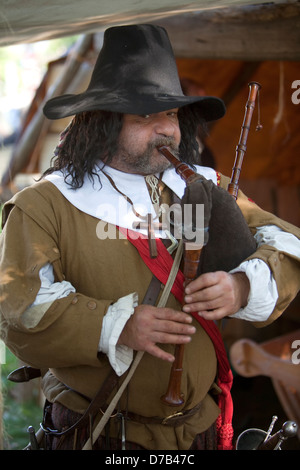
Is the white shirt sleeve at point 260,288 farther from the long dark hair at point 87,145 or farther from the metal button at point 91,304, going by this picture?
the long dark hair at point 87,145

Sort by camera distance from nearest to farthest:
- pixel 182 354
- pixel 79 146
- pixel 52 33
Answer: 1. pixel 182 354
2. pixel 79 146
3. pixel 52 33

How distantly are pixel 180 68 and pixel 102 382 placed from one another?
12.6 feet

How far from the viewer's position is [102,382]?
6.91ft

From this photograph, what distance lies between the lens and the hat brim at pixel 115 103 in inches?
82.4

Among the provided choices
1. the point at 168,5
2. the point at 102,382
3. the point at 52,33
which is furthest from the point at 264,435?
the point at 52,33

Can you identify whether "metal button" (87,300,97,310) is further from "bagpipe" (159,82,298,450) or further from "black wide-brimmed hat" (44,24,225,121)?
"black wide-brimmed hat" (44,24,225,121)

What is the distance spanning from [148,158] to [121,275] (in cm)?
50

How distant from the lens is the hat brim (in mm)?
2094

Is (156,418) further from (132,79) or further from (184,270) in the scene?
(132,79)

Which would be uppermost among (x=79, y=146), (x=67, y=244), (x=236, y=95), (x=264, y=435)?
(x=236, y=95)

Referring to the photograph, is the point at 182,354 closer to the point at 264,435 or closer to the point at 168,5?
the point at 264,435

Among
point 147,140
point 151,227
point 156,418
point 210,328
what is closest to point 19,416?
point 156,418

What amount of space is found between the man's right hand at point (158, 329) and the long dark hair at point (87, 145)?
0.62 metres

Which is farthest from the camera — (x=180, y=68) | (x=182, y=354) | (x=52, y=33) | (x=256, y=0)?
(x=180, y=68)
